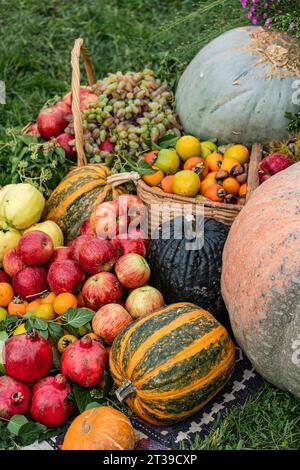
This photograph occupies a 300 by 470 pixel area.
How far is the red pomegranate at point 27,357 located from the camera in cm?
278

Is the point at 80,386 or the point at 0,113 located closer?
the point at 80,386

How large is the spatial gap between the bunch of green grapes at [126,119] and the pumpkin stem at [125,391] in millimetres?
1666

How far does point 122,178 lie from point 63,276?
0.82 m

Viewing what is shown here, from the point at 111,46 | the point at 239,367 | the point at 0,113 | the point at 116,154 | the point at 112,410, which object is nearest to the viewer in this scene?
the point at 112,410

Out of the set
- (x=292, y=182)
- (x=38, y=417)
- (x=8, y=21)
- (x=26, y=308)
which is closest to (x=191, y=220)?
(x=292, y=182)

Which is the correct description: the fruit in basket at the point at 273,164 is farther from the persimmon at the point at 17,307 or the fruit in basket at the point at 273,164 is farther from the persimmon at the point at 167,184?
the persimmon at the point at 17,307

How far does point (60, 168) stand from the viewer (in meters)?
4.11

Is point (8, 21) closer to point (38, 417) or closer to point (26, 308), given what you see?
point (26, 308)

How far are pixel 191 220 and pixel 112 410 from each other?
3.75 feet

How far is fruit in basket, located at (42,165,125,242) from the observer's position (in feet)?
12.4

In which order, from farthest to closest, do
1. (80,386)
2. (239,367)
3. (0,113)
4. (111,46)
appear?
(111,46), (0,113), (239,367), (80,386)

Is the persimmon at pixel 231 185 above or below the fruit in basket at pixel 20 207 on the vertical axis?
above

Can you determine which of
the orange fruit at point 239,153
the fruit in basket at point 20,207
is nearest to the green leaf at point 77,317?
the fruit in basket at point 20,207

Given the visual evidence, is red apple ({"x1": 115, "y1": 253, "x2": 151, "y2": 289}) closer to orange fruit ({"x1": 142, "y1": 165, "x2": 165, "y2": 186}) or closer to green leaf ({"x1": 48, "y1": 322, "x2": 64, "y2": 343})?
green leaf ({"x1": 48, "y1": 322, "x2": 64, "y2": 343})
